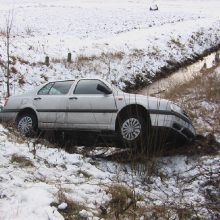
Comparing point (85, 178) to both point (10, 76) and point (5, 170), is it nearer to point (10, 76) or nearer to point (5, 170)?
point (5, 170)

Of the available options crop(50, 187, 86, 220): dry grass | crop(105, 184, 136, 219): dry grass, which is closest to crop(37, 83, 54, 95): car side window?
crop(105, 184, 136, 219): dry grass

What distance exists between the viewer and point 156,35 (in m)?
29.4

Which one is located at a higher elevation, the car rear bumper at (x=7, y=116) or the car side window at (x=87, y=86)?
the car side window at (x=87, y=86)

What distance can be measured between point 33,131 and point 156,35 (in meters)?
19.0

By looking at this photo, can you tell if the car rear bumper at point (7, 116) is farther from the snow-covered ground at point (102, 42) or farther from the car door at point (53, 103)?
the snow-covered ground at point (102, 42)

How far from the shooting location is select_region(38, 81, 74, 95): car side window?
1166 cm

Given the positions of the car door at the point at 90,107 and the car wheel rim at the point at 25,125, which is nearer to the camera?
the car door at the point at 90,107

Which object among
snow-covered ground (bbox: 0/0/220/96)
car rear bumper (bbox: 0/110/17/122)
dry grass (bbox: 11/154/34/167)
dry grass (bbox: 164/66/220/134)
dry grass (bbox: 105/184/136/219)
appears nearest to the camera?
dry grass (bbox: 105/184/136/219)

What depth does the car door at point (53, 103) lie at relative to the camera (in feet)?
37.2

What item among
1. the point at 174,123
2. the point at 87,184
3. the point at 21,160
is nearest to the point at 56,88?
the point at 174,123

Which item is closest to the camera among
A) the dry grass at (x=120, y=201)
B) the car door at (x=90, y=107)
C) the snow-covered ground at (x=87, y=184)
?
the snow-covered ground at (x=87, y=184)

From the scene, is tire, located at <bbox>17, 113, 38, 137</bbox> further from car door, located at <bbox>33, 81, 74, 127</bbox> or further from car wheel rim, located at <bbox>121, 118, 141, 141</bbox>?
car wheel rim, located at <bbox>121, 118, 141, 141</bbox>

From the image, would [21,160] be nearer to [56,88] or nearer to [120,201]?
[120,201]

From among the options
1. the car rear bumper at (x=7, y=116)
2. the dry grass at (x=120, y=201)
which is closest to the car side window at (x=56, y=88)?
the car rear bumper at (x=7, y=116)
